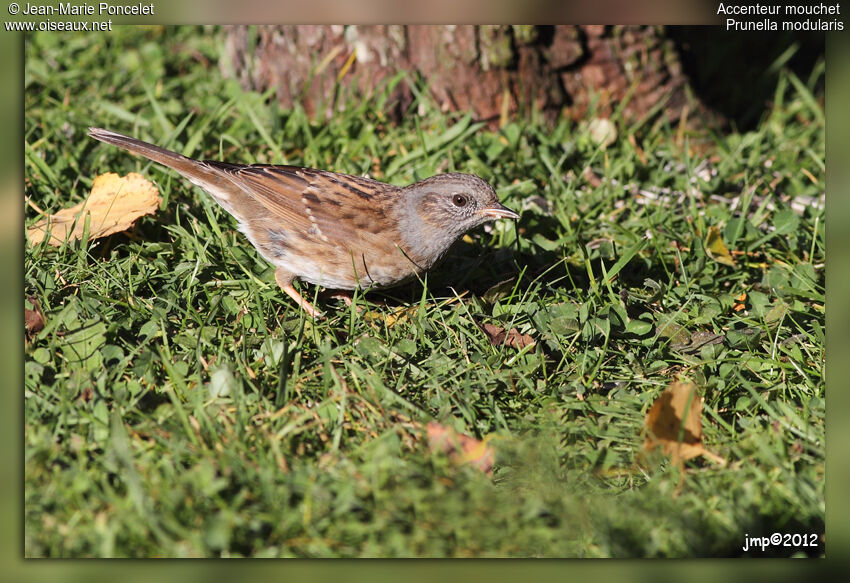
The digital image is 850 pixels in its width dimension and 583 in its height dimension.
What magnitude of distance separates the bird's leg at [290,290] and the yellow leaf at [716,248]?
260 centimetres

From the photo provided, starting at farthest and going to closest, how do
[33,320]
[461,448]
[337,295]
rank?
[337,295]
[33,320]
[461,448]

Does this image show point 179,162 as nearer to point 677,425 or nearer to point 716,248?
point 677,425

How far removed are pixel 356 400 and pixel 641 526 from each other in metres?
1.43

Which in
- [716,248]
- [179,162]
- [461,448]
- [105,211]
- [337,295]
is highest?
[179,162]

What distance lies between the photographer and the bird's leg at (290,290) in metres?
4.65

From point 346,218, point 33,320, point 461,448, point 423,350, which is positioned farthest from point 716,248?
point 33,320

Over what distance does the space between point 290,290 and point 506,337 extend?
128 centimetres

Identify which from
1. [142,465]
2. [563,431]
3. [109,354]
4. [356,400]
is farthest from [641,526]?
[109,354]

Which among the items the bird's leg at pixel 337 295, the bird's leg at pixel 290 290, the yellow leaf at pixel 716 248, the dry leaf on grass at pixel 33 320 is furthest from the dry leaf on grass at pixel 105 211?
the yellow leaf at pixel 716 248

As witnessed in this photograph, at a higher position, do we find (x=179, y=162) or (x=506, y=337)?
(x=179, y=162)

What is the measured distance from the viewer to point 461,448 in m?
3.75

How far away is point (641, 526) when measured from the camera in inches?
134

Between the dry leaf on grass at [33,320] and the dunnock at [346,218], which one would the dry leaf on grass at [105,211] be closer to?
the dunnock at [346,218]

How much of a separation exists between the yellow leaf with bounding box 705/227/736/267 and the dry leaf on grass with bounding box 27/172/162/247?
3519mm
